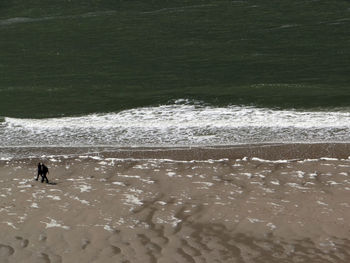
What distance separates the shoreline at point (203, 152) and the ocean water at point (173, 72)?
1.18 metres

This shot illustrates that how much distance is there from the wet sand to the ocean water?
3.17 m

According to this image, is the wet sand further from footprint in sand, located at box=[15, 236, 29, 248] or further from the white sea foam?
the white sea foam

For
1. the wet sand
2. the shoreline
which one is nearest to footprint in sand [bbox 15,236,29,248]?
the wet sand

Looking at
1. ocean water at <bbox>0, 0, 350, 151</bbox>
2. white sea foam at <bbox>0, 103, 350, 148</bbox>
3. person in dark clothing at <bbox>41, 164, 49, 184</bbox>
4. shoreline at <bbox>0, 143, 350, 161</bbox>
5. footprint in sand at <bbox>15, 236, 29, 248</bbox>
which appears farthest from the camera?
ocean water at <bbox>0, 0, 350, 151</bbox>

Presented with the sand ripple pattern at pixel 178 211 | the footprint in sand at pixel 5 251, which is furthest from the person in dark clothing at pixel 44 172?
the footprint in sand at pixel 5 251

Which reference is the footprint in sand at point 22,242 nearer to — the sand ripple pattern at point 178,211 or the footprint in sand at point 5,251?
the sand ripple pattern at point 178,211

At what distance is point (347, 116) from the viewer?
3216 centimetres

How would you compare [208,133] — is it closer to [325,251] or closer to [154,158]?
[154,158]

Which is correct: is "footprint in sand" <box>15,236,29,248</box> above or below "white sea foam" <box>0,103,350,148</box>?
above

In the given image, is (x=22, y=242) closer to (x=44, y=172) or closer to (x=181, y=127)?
(x=44, y=172)

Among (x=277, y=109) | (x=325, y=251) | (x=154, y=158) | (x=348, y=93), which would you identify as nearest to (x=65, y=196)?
(x=154, y=158)

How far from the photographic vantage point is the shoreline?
26.0 meters

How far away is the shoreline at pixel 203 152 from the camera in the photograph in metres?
26.0

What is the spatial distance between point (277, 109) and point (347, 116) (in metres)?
4.35
